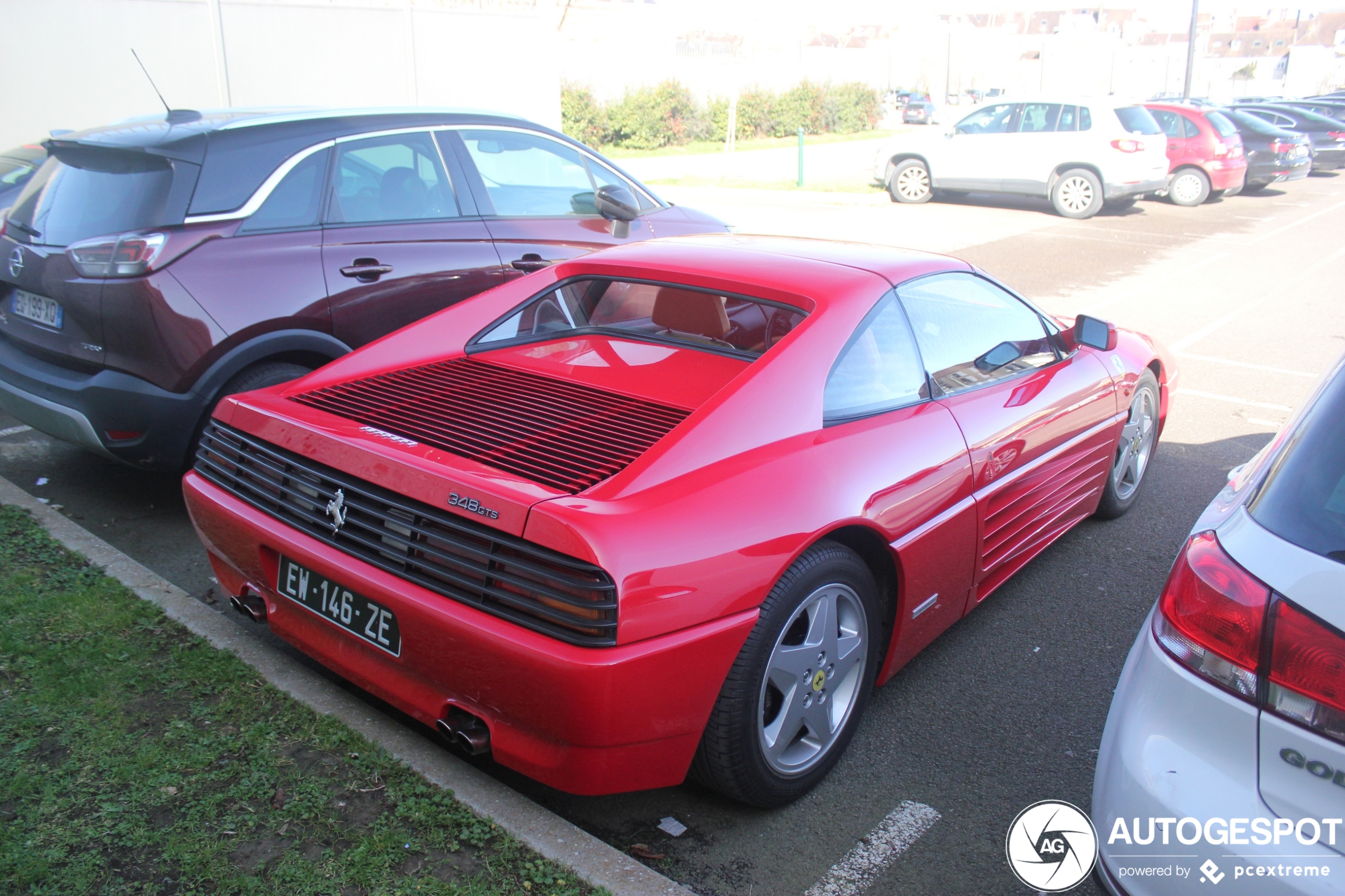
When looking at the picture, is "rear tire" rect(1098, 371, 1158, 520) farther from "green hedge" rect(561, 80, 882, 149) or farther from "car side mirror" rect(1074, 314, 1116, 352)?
"green hedge" rect(561, 80, 882, 149)

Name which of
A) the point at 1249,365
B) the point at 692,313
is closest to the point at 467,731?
the point at 692,313

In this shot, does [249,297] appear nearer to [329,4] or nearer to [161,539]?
[161,539]

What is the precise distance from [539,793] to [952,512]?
1.49m

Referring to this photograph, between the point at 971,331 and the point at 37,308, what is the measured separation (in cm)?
386

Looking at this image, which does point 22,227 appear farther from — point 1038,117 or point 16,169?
point 1038,117

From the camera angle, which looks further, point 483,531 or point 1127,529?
point 1127,529

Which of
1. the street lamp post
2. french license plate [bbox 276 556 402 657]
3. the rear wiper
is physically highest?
the street lamp post

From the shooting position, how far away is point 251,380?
4246 mm

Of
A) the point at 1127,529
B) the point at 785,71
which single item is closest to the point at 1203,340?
the point at 1127,529

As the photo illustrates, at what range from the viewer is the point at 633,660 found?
2.14m

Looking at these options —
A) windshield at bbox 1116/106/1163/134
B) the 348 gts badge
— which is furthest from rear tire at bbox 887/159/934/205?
the 348 gts badge

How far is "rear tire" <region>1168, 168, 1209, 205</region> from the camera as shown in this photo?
1867cm

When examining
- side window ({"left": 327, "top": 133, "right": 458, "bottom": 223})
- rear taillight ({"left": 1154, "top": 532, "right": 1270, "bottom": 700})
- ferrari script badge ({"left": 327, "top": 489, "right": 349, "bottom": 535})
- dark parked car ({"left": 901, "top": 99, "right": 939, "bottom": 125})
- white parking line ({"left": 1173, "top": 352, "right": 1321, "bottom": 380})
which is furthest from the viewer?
dark parked car ({"left": 901, "top": 99, "right": 939, "bottom": 125})

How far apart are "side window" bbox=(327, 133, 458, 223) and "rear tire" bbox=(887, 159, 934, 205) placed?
13874 millimetres
